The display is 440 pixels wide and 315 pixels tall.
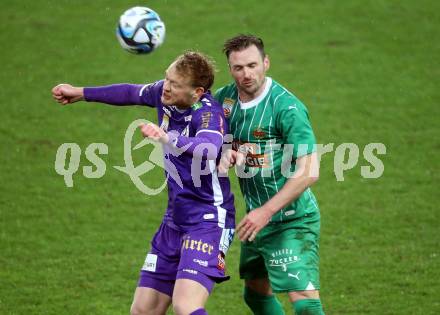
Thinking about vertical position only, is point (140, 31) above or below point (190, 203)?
above

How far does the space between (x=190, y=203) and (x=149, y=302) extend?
821 millimetres

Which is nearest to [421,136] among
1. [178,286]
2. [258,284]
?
[258,284]

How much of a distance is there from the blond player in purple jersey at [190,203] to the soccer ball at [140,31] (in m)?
0.60

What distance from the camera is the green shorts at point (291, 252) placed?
6312 mm

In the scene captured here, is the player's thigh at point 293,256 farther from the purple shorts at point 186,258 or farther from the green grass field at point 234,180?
the green grass field at point 234,180

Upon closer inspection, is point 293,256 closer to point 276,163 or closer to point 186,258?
point 276,163

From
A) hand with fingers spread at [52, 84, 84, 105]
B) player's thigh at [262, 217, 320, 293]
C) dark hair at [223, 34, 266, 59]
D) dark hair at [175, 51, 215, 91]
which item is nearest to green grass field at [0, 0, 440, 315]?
player's thigh at [262, 217, 320, 293]

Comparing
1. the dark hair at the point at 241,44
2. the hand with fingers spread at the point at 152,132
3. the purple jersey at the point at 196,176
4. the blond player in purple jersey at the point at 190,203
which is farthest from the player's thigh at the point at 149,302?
the dark hair at the point at 241,44

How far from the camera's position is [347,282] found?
336 inches

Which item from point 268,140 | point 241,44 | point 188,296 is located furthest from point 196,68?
point 188,296

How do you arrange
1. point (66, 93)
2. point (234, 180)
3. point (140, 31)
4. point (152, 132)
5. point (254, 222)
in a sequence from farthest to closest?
point (234, 180) < point (140, 31) < point (66, 93) < point (254, 222) < point (152, 132)

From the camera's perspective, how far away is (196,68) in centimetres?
623

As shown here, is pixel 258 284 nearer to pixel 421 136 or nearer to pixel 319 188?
pixel 319 188

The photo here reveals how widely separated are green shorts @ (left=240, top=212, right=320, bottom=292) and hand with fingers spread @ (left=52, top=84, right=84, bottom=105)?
71.5 inches
